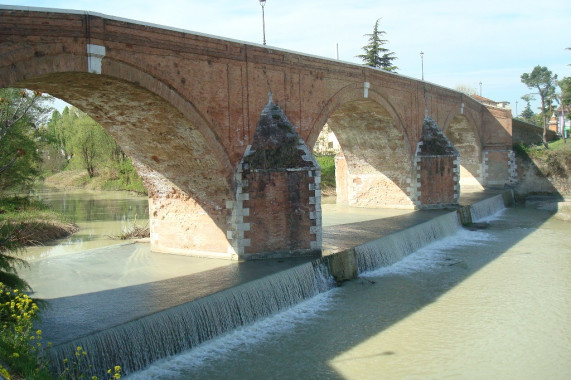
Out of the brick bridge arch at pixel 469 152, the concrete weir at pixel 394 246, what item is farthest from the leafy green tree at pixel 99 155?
the concrete weir at pixel 394 246

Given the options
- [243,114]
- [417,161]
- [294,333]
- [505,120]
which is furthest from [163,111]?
[505,120]

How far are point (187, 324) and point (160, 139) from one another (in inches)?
161

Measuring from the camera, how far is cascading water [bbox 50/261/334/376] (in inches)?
234

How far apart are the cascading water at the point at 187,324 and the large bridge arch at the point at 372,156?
26.5 feet

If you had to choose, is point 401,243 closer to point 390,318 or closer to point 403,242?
point 403,242

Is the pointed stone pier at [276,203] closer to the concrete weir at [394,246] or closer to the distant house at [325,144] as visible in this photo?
the concrete weir at [394,246]

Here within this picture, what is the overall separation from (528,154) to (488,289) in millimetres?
17396

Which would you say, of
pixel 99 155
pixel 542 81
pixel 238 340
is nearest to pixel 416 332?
pixel 238 340

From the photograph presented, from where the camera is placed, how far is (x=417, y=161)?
58.1ft

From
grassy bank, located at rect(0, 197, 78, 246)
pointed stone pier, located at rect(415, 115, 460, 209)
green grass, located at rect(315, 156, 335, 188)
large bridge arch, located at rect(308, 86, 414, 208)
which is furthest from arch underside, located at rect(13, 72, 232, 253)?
green grass, located at rect(315, 156, 335, 188)

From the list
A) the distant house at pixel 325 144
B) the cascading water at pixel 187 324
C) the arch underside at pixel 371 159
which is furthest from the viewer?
the distant house at pixel 325 144

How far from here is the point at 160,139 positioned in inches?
395

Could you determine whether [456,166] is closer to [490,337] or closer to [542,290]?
[542,290]

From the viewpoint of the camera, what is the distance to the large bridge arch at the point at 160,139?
7781mm
